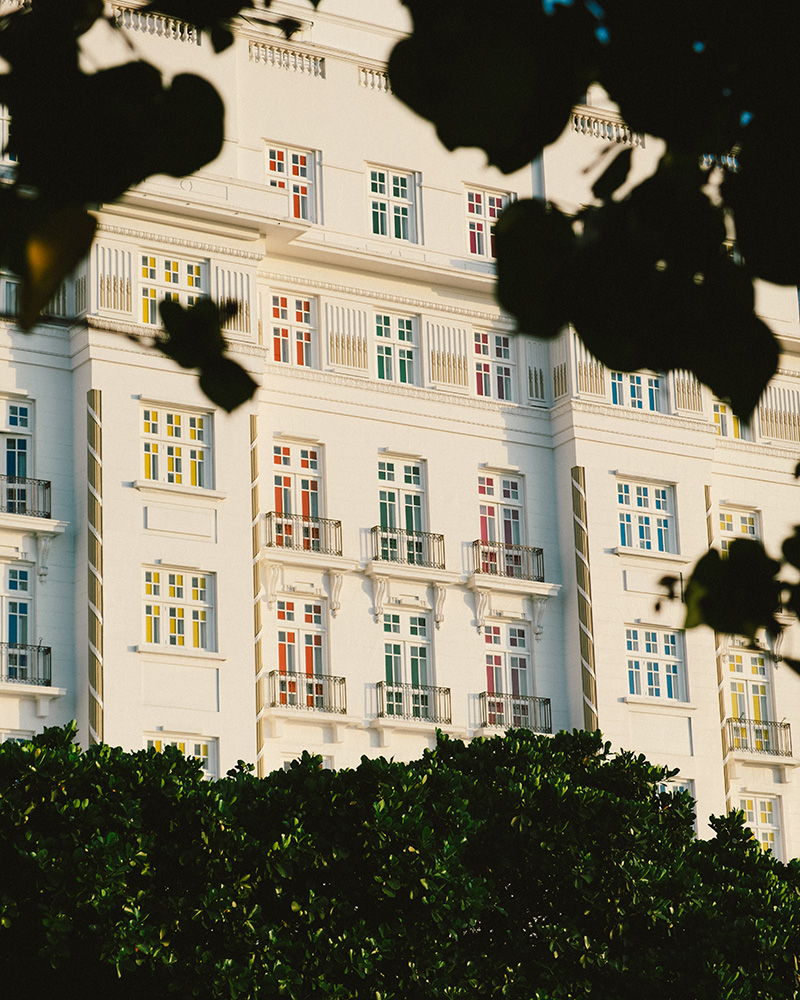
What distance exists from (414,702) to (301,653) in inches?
106

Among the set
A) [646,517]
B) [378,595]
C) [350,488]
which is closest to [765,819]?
[646,517]

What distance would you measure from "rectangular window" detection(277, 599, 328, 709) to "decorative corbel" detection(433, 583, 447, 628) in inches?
103

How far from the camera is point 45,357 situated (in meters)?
35.9

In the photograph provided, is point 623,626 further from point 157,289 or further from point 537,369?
point 157,289

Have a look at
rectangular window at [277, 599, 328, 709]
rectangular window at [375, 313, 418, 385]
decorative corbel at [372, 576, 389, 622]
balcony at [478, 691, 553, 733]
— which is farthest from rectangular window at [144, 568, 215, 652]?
rectangular window at [375, 313, 418, 385]

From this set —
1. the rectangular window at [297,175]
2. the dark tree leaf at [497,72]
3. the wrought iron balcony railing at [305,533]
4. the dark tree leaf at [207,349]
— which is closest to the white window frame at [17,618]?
the wrought iron balcony railing at [305,533]

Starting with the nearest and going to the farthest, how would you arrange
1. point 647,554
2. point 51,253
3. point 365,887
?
point 51,253
point 365,887
point 647,554

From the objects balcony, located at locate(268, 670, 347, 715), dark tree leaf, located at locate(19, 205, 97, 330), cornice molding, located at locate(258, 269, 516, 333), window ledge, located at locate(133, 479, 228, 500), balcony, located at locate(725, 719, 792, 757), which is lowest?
dark tree leaf, located at locate(19, 205, 97, 330)

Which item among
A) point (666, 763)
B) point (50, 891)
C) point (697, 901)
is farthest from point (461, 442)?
point (50, 891)

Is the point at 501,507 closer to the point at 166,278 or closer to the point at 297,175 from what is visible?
the point at 297,175

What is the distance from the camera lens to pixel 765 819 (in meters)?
41.8

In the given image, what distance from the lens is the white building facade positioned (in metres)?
35.0

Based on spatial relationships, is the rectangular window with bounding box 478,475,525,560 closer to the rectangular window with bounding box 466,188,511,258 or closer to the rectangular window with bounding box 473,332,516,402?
the rectangular window with bounding box 473,332,516,402

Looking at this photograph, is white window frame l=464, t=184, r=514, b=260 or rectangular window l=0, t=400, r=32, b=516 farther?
white window frame l=464, t=184, r=514, b=260
